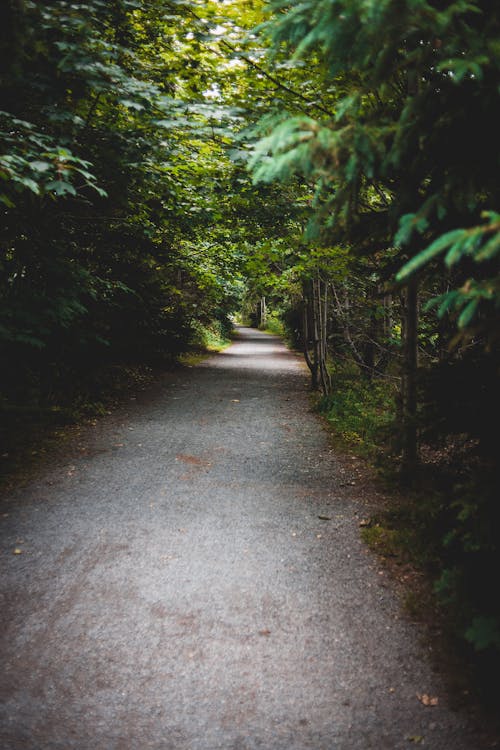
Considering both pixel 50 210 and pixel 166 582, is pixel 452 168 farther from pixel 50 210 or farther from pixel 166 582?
pixel 50 210

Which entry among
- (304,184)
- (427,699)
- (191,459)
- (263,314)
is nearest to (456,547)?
(427,699)

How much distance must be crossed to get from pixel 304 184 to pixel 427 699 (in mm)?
6496

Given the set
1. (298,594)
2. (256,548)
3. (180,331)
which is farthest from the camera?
(180,331)

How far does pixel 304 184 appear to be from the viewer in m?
6.96

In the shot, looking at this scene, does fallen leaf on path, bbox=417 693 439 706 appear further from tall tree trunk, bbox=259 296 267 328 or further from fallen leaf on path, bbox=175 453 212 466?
tall tree trunk, bbox=259 296 267 328

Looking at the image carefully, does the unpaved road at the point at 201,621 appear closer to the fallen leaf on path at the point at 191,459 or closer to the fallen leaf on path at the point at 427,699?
the fallen leaf on path at the point at 427,699

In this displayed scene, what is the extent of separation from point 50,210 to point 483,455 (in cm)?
706

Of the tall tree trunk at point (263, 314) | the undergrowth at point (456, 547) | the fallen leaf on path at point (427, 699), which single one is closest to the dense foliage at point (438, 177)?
the undergrowth at point (456, 547)

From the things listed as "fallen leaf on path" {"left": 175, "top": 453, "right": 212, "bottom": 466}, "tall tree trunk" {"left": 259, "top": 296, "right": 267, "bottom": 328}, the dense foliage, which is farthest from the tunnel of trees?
"tall tree trunk" {"left": 259, "top": 296, "right": 267, "bottom": 328}

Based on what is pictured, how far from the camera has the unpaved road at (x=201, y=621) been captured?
101 inches

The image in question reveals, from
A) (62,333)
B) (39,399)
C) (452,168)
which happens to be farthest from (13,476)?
(452,168)

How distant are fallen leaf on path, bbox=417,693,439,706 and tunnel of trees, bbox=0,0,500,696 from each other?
425mm

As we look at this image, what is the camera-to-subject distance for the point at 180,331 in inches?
641

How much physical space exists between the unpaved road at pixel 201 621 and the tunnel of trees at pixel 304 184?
669 millimetres
